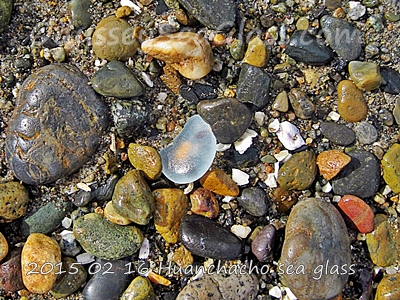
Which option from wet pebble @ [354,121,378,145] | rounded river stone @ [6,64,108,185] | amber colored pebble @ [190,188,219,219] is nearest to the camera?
rounded river stone @ [6,64,108,185]

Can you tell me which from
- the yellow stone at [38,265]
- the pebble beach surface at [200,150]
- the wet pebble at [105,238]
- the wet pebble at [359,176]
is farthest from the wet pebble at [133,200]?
the wet pebble at [359,176]

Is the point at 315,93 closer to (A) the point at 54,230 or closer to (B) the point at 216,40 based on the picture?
(B) the point at 216,40

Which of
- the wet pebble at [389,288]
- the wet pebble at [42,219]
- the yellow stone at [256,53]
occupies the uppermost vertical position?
the yellow stone at [256,53]

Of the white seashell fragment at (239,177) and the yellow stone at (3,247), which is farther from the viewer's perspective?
the white seashell fragment at (239,177)

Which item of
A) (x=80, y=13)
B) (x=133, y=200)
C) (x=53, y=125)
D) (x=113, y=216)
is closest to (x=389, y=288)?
(x=133, y=200)

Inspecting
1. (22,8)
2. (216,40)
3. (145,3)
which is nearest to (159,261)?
(216,40)

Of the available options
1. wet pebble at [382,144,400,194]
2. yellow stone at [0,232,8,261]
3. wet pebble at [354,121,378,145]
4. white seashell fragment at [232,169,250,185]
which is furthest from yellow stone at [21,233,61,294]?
wet pebble at [382,144,400,194]

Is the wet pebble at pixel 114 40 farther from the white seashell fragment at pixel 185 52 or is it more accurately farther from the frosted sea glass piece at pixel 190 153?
the frosted sea glass piece at pixel 190 153

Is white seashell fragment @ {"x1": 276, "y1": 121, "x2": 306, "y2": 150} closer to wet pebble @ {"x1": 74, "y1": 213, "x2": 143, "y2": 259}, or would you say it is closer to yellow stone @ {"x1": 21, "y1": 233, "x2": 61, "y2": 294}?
wet pebble @ {"x1": 74, "y1": 213, "x2": 143, "y2": 259}
